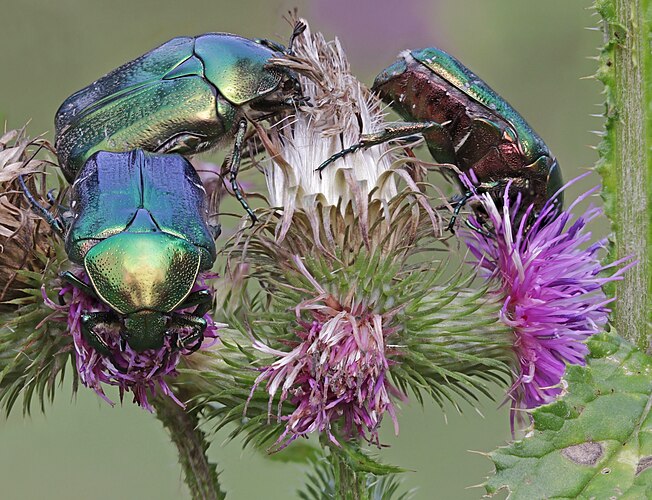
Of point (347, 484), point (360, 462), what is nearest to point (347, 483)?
point (347, 484)

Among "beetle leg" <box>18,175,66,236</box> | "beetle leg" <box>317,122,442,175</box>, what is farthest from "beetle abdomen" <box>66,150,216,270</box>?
"beetle leg" <box>317,122,442,175</box>

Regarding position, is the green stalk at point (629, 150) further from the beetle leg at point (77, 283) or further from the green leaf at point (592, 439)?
the beetle leg at point (77, 283)

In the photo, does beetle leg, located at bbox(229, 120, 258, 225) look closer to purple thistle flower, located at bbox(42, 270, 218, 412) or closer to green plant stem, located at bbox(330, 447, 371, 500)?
purple thistle flower, located at bbox(42, 270, 218, 412)

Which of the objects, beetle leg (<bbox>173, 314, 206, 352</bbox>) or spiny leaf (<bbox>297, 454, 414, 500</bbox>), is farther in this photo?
spiny leaf (<bbox>297, 454, 414, 500</bbox>)

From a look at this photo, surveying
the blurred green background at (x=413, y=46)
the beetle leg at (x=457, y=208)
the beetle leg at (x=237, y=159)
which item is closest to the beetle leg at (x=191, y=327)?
the beetle leg at (x=237, y=159)

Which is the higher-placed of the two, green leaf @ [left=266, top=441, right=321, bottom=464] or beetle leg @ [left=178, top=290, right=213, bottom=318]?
beetle leg @ [left=178, top=290, right=213, bottom=318]

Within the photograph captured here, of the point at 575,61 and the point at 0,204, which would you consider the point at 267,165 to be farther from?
the point at 575,61
